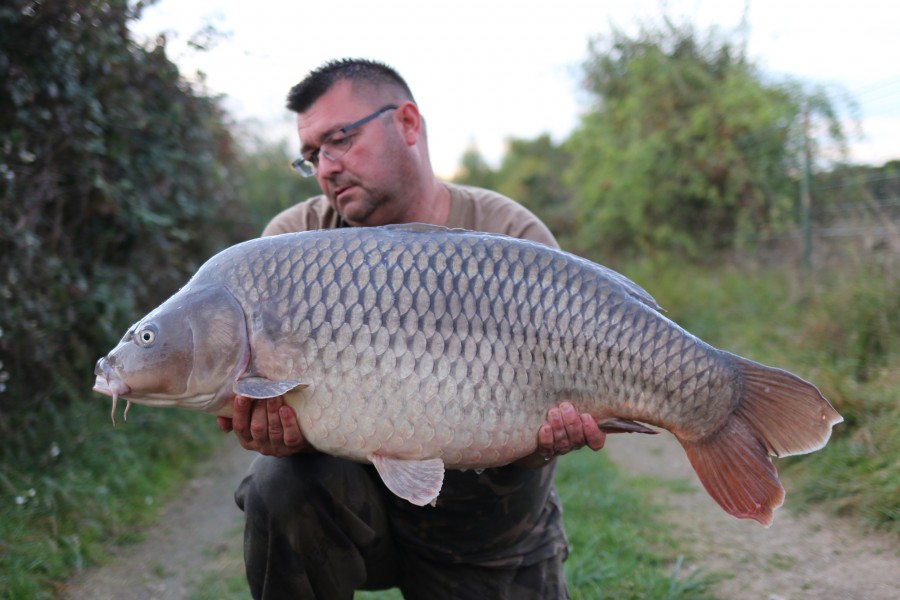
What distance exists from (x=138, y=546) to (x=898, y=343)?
3.22 metres

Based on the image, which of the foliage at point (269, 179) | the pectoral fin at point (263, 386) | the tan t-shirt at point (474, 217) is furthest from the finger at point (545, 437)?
the foliage at point (269, 179)

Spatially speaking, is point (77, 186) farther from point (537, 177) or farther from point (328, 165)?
point (537, 177)

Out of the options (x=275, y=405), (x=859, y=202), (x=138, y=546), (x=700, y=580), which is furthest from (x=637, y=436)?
(x=275, y=405)

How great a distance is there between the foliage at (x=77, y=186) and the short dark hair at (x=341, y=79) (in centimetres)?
138

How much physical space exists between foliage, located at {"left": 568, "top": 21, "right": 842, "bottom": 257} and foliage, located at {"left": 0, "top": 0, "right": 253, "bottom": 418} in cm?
465

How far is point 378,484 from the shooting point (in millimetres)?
2117

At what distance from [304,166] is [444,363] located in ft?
3.43

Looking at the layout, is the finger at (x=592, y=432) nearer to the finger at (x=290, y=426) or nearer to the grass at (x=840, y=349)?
the finger at (x=290, y=426)

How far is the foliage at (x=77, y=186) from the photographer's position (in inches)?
126

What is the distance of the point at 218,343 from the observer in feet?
5.50

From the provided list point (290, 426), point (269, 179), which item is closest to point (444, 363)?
point (290, 426)

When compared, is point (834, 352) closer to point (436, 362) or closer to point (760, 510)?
point (760, 510)

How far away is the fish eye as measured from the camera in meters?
1.67

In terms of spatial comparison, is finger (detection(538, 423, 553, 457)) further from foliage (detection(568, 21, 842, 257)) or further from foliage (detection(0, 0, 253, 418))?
foliage (detection(568, 21, 842, 257))
